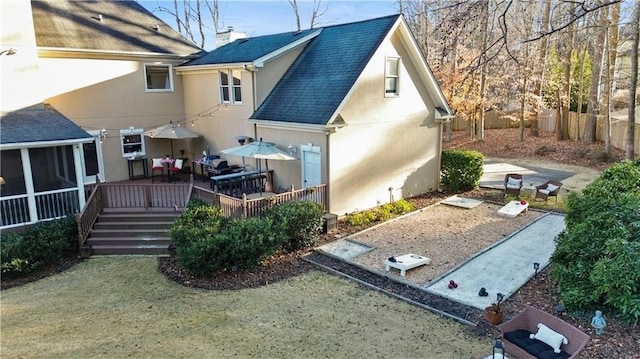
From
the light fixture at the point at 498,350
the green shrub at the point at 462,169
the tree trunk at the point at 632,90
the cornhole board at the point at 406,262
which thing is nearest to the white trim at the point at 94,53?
the green shrub at the point at 462,169

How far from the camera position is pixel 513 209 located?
15.0m

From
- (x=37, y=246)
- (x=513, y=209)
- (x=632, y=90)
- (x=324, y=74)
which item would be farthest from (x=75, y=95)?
(x=632, y=90)

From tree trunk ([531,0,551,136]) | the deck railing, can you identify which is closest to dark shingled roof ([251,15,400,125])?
the deck railing

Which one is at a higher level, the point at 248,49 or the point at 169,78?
the point at 248,49

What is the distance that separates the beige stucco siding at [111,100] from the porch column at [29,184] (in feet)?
15.2

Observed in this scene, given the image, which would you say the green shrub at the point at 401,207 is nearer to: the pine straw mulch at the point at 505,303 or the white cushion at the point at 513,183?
the pine straw mulch at the point at 505,303

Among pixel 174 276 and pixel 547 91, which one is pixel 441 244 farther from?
pixel 547 91

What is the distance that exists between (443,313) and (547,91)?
1187 inches

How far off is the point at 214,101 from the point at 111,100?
4328mm

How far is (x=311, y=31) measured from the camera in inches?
695

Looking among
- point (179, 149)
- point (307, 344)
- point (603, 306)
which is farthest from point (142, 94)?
point (603, 306)

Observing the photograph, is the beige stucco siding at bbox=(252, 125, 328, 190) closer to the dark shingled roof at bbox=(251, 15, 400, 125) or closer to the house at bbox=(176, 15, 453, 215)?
the house at bbox=(176, 15, 453, 215)

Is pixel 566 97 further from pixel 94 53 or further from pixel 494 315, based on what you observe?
pixel 94 53

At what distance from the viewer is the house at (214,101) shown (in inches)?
559
